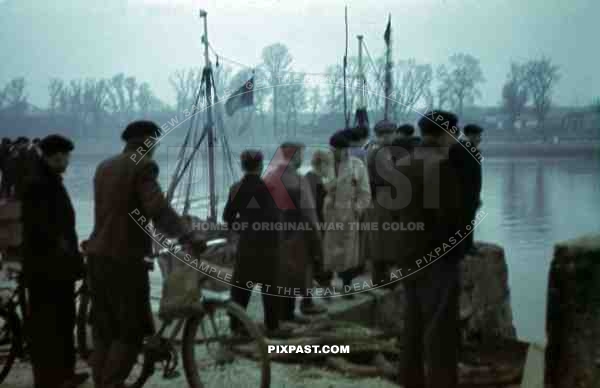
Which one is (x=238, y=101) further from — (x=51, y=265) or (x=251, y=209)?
(x=51, y=265)

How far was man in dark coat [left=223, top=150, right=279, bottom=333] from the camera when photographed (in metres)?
5.10

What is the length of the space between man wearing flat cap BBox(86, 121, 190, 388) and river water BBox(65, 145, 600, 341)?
14.0ft

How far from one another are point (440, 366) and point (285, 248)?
7.37ft

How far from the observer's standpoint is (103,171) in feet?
12.1

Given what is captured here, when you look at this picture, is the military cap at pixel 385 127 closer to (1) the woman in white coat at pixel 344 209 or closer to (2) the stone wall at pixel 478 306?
(1) the woman in white coat at pixel 344 209

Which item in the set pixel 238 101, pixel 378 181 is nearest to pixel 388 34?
pixel 238 101

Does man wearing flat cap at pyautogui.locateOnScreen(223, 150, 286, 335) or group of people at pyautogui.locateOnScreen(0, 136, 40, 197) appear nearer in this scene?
man wearing flat cap at pyautogui.locateOnScreen(223, 150, 286, 335)

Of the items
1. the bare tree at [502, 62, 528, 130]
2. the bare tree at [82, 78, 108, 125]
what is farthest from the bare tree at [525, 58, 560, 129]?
the bare tree at [82, 78, 108, 125]

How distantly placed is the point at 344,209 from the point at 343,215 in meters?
0.06

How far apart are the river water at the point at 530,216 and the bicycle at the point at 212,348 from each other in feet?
13.1

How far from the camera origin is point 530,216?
661 inches

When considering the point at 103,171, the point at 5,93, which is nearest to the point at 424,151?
the point at 103,171

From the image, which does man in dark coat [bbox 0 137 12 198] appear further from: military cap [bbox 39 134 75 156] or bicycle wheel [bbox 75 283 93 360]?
military cap [bbox 39 134 75 156]

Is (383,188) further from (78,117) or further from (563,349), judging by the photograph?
(78,117)
